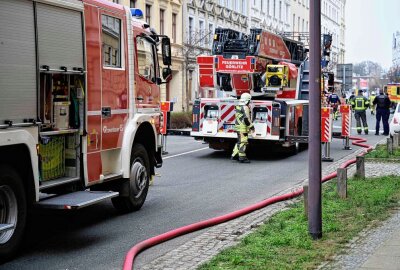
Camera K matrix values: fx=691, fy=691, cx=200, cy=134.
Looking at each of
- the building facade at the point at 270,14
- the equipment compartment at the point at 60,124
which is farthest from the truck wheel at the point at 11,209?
the building facade at the point at 270,14

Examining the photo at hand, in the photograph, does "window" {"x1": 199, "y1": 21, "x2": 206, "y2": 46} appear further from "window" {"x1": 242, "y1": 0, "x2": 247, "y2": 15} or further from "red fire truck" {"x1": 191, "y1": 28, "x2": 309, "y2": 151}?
"red fire truck" {"x1": 191, "y1": 28, "x2": 309, "y2": 151}

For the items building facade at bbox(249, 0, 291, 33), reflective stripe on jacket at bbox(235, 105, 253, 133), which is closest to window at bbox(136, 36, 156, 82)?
reflective stripe on jacket at bbox(235, 105, 253, 133)

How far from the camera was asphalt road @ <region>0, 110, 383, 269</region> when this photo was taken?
7.19 meters

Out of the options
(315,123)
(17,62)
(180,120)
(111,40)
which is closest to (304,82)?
(180,120)

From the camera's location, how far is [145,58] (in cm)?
1035

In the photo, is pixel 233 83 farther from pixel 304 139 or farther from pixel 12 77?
pixel 12 77

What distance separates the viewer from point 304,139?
1770cm

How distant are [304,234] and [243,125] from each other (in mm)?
9347

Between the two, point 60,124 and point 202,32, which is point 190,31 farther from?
point 60,124

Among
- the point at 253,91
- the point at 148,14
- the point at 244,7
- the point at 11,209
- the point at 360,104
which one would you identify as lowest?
the point at 11,209

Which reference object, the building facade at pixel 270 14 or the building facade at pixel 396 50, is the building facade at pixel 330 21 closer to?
the building facade at pixel 270 14

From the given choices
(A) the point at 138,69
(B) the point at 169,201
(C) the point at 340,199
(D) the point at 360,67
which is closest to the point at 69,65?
(A) the point at 138,69

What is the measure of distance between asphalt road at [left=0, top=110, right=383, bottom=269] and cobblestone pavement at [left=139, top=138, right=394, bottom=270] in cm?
22

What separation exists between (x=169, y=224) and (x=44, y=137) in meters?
2.21
